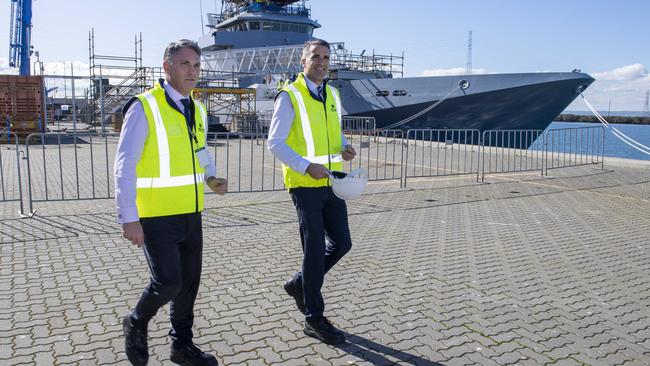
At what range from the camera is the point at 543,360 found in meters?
3.39

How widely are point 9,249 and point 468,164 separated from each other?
39.5 feet

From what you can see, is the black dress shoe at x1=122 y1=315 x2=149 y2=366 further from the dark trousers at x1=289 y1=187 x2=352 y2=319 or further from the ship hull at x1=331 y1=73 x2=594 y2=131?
the ship hull at x1=331 y1=73 x2=594 y2=131

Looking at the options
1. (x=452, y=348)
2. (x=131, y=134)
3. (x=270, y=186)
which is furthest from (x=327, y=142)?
(x=270, y=186)

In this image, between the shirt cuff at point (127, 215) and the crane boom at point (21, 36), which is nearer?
the shirt cuff at point (127, 215)

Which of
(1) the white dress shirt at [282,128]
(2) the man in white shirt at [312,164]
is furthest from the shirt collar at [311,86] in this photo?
(1) the white dress shirt at [282,128]

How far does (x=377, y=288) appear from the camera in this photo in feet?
15.4

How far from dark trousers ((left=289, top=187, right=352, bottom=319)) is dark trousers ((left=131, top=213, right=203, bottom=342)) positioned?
2.28ft

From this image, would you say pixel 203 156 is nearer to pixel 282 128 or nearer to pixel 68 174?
pixel 282 128

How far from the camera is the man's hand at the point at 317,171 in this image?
3369mm

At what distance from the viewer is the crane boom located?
36.4m

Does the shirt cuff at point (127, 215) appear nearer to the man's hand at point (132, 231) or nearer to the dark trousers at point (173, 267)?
the man's hand at point (132, 231)

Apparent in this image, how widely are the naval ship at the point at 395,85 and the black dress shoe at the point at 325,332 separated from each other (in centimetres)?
1649

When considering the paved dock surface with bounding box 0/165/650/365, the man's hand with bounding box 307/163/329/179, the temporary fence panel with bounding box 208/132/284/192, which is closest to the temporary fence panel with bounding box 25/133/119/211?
the paved dock surface with bounding box 0/165/650/365

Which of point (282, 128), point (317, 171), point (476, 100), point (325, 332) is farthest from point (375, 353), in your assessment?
point (476, 100)
